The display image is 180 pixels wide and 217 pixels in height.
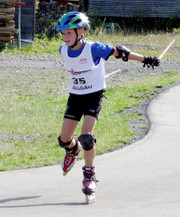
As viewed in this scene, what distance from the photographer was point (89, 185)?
5484 mm

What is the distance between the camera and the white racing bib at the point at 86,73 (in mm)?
5734

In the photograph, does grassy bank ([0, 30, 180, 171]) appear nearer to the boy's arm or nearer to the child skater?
the child skater

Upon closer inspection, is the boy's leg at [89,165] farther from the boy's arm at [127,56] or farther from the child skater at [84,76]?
the boy's arm at [127,56]

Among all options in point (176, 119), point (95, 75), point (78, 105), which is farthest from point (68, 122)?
point (176, 119)

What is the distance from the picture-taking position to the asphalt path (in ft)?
16.9

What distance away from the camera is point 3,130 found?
8.35 m

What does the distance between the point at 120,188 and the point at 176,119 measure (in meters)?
3.47

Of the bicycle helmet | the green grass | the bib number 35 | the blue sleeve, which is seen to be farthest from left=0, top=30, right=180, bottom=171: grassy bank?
the green grass

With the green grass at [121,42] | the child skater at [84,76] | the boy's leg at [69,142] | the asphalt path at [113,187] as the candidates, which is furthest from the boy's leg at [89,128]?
the green grass at [121,42]

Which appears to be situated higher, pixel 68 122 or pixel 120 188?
pixel 68 122

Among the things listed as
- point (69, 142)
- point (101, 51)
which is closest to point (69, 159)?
point (69, 142)

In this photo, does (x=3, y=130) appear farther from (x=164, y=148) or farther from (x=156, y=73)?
(x=156, y=73)

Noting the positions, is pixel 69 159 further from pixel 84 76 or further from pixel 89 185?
pixel 84 76

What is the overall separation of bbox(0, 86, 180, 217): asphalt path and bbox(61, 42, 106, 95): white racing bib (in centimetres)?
105
